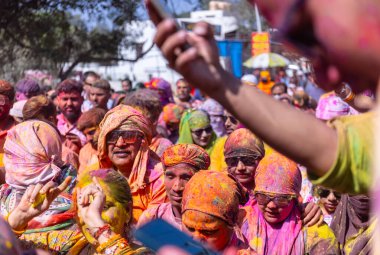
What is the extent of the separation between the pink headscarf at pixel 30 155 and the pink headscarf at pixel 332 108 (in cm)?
324

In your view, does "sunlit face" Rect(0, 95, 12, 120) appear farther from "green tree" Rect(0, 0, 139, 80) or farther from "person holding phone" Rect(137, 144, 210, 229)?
"green tree" Rect(0, 0, 139, 80)

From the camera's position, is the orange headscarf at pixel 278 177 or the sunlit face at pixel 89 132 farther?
the sunlit face at pixel 89 132

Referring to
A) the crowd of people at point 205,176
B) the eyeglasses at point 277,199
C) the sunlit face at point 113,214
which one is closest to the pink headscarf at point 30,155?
the crowd of people at point 205,176

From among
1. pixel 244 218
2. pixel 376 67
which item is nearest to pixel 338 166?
pixel 376 67

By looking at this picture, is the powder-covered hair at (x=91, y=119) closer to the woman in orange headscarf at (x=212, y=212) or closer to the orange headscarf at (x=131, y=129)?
the orange headscarf at (x=131, y=129)

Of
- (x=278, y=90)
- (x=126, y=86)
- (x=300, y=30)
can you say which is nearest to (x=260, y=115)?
(x=300, y=30)

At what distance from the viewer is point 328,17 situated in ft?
5.84

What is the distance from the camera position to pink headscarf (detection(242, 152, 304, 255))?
4.95 m

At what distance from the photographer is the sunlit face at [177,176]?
5.34 meters

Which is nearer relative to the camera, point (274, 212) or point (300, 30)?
point (300, 30)

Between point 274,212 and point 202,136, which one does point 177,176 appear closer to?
point 274,212

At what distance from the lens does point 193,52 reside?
81.2 inches

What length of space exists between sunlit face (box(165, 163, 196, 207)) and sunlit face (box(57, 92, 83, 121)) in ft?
13.2

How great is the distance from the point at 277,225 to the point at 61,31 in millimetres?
14402
